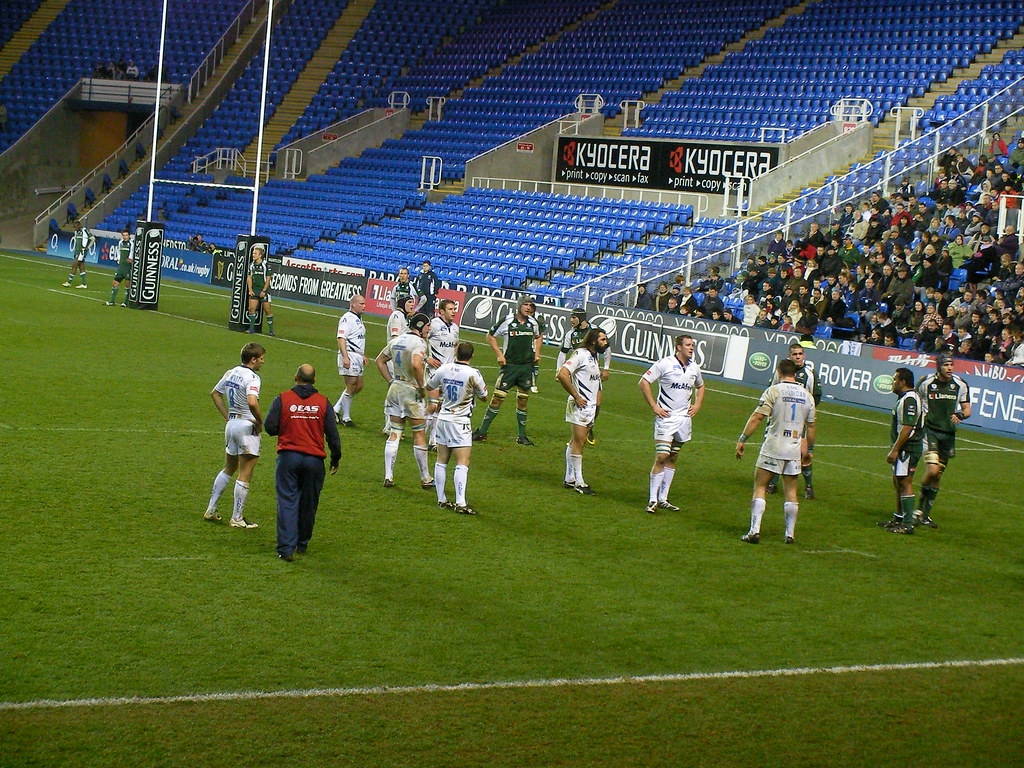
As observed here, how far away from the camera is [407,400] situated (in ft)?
49.9

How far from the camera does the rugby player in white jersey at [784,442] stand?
13.4 m

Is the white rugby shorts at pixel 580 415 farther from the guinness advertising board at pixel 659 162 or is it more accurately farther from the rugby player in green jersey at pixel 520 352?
the guinness advertising board at pixel 659 162

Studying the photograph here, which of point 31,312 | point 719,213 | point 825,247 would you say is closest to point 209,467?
point 31,312

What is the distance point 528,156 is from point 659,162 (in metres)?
6.26

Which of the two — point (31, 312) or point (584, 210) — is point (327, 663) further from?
point (584, 210)

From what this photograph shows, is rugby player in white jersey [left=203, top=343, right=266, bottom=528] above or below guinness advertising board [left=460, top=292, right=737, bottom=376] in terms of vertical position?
below

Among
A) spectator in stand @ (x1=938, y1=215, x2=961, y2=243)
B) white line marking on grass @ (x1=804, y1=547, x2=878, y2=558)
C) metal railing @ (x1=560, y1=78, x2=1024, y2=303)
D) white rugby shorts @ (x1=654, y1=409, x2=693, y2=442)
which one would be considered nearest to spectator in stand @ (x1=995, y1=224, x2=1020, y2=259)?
spectator in stand @ (x1=938, y1=215, x2=961, y2=243)

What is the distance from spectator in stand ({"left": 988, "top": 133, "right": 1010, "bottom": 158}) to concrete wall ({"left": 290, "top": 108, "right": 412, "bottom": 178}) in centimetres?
2722

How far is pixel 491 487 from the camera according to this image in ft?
50.8

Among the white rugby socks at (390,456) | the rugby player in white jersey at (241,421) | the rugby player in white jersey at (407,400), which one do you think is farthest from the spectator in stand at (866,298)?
the rugby player in white jersey at (241,421)

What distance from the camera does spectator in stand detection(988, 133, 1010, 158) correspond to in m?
31.2

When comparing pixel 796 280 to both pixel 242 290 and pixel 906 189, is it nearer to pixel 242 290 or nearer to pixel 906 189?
pixel 906 189

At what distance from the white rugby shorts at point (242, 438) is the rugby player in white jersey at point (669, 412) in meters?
4.69

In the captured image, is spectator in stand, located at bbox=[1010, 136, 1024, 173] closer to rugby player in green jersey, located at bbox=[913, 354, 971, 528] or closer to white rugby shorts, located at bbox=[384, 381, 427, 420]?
rugby player in green jersey, located at bbox=[913, 354, 971, 528]
